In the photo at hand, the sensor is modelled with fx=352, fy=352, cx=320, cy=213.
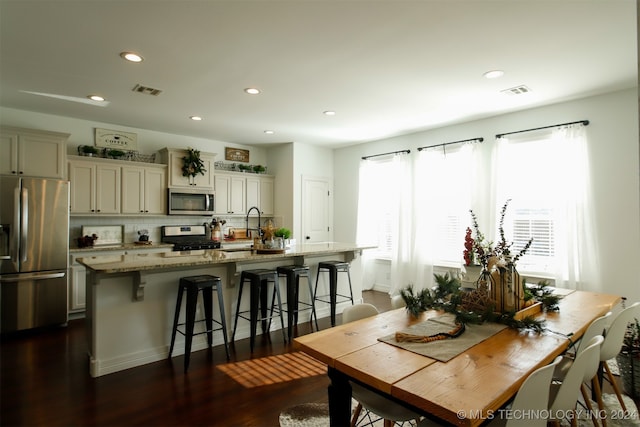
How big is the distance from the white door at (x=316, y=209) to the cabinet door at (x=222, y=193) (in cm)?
137

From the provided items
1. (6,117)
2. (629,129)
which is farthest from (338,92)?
(6,117)

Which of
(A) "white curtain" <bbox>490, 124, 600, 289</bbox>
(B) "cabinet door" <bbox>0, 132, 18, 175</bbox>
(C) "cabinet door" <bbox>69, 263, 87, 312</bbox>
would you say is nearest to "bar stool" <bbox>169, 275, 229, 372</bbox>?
(C) "cabinet door" <bbox>69, 263, 87, 312</bbox>

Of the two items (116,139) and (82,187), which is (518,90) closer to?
(116,139)

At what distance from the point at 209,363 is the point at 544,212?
429 centimetres

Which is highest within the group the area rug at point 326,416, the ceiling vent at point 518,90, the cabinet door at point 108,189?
the ceiling vent at point 518,90

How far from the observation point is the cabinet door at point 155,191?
17.5 ft

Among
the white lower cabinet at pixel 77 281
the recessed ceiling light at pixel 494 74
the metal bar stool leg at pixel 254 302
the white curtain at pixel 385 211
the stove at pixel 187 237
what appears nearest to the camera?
the recessed ceiling light at pixel 494 74

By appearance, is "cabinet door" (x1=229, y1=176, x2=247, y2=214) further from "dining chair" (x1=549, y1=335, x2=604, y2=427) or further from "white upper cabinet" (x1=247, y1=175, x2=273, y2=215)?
"dining chair" (x1=549, y1=335, x2=604, y2=427)

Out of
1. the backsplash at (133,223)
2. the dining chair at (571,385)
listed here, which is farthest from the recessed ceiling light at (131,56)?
the dining chair at (571,385)

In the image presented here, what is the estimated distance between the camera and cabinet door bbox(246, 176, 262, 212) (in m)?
6.55

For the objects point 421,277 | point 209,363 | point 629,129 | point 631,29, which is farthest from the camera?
point 421,277

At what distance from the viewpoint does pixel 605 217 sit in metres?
4.00

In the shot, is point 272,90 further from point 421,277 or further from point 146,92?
point 421,277

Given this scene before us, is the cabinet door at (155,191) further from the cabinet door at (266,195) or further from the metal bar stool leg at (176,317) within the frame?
the metal bar stool leg at (176,317)
